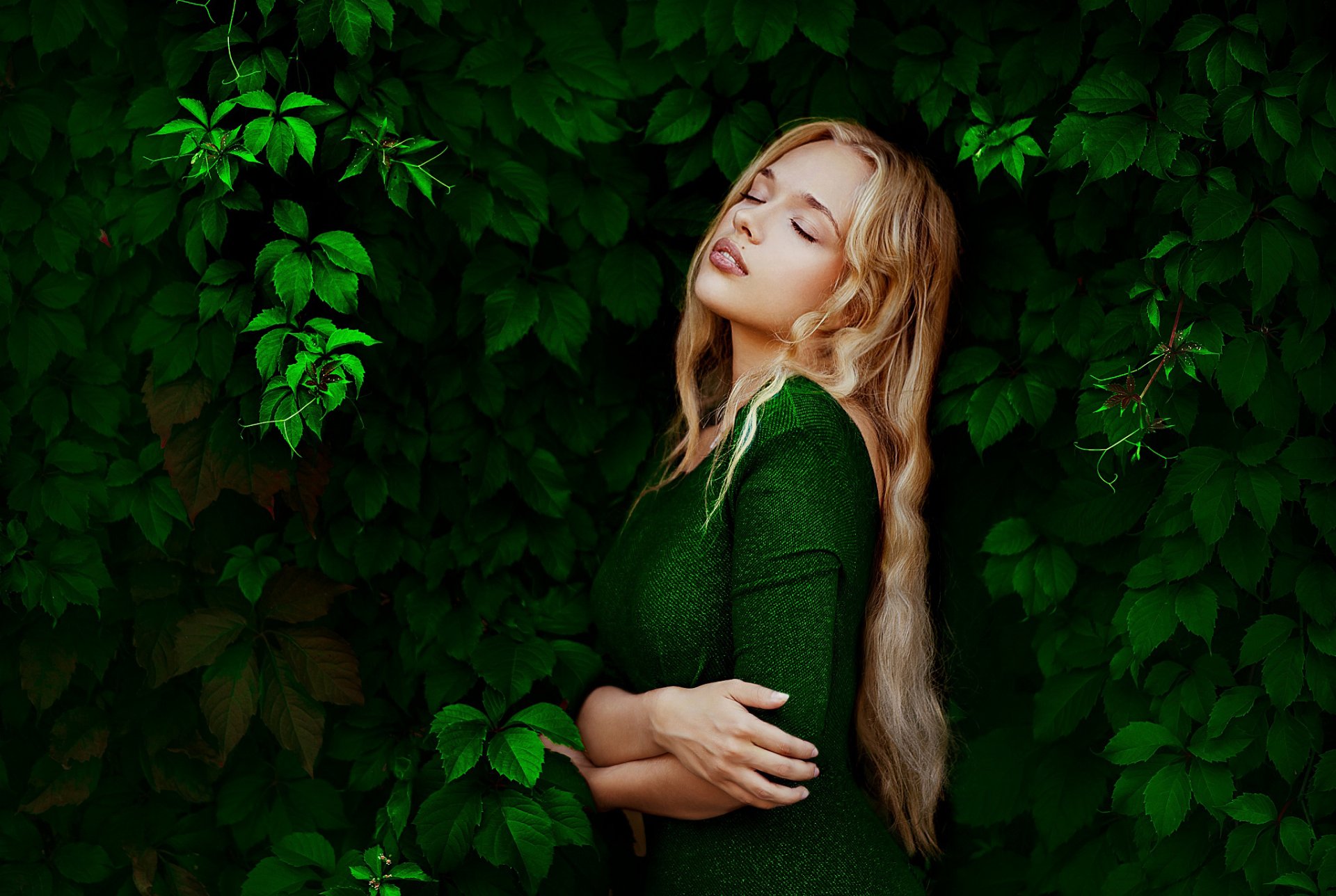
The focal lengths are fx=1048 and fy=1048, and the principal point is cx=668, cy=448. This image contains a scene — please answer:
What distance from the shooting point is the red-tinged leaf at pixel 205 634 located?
1.92 metres

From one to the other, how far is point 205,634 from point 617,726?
787 millimetres

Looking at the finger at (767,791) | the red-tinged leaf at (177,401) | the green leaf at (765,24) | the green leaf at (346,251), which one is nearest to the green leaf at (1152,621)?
the finger at (767,791)

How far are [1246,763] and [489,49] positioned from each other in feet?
5.95

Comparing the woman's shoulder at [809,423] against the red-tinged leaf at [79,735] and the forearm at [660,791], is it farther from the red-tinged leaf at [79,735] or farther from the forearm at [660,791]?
the red-tinged leaf at [79,735]

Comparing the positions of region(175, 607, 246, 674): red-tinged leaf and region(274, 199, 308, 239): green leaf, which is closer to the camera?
region(274, 199, 308, 239): green leaf

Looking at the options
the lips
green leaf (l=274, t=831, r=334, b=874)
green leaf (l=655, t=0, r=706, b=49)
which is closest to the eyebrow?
the lips

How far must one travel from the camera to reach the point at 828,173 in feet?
6.19

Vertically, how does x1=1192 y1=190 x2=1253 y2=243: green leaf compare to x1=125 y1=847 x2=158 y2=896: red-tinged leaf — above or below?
above

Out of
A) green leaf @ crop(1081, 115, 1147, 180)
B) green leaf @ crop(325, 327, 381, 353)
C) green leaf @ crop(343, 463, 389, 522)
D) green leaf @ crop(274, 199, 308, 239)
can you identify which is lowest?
green leaf @ crop(343, 463, 389, 522)

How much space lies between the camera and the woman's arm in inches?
67.4

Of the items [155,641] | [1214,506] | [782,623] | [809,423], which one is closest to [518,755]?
[782,623]

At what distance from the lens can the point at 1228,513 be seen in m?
1.66

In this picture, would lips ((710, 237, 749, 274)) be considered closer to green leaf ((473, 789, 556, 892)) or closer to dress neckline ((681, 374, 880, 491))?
dress neckline ((681, 374, 880, 491))

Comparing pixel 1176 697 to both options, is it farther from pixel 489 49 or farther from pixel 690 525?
pixel 489 49
